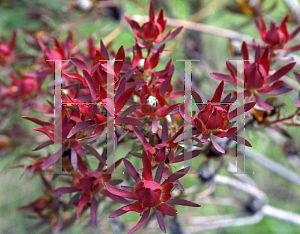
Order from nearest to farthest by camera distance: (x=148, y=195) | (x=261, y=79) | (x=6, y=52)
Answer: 1. (x=148, y=195)
2. (x=261, y=79)
3. (x=6, y=52)

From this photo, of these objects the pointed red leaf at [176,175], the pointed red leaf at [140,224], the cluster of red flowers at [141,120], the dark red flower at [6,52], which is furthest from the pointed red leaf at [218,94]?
the dark red flower at [6,52]

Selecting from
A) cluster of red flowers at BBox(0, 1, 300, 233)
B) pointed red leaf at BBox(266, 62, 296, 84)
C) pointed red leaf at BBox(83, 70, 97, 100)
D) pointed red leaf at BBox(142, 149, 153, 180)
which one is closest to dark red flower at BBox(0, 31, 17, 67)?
cluster of red flowers at BBox(0, 1, 300, 233)

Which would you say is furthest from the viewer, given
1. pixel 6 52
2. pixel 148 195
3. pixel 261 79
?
pixel 6 52

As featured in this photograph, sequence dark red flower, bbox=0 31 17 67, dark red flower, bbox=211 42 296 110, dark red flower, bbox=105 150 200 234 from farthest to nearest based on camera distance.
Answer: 1. dark red flower, bbox=0 31 17 67
2. dark red flower, bbox=211 42 296 110
3. dark red flower, bbox=105 150 200 234

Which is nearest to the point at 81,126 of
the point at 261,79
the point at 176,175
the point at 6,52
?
the point at 176,175

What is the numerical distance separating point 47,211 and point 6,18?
1351 millimetres

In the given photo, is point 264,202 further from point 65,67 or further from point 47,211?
point 65,67

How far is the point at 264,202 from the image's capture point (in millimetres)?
1198

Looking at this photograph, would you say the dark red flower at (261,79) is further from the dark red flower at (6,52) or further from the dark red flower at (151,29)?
the dark red flower at (6,52)

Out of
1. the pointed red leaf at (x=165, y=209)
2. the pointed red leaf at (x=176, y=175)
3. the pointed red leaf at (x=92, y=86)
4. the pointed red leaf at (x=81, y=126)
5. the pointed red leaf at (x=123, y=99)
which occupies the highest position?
the pointed red leaf at (x=92, y=86)

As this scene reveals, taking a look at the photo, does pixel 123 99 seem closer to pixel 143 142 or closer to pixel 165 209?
pixel 143 142

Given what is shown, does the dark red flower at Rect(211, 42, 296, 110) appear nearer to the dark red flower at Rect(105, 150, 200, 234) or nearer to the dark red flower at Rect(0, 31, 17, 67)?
the dark red flower at Rect(105, 150, 200, 234)

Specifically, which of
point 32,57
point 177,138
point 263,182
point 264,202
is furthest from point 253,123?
point 263,182

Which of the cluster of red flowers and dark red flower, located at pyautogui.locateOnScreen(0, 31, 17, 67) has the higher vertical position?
dark red flower, located at pyautogui.locateOnScreen(0, 31, 17, 67)
